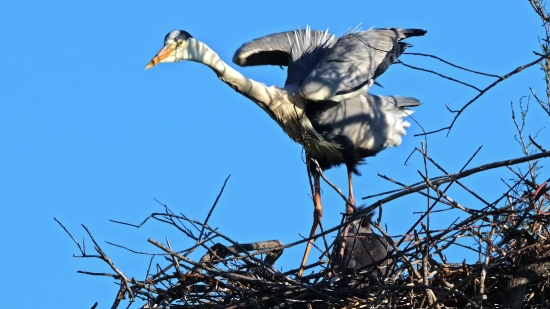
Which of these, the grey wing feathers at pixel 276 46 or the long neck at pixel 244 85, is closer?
the long neck at pixel 244 85

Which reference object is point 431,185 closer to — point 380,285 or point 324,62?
point 380,285

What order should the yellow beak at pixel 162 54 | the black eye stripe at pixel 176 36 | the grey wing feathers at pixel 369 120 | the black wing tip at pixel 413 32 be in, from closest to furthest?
the yellow beak at pixel 162 54
the black eye stripe at pixel 176 36
the grey wing feathers at pixel 369 120
the black wing tip at pixel 413 32

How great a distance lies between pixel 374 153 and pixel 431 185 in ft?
12.7

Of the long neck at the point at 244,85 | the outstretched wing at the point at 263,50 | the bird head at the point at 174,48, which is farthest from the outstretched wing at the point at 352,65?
the bird head at the point at 174,48

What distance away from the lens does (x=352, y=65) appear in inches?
304

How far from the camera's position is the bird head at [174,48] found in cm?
741

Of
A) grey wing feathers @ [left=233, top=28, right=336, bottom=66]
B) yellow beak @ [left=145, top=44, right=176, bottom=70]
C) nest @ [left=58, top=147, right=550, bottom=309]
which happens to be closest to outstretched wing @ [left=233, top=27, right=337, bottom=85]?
grey wing feathers @ [left=233, top=28, right=336, bottom=66]

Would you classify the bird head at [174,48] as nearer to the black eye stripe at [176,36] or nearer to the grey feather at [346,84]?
the black eye stripe at [176,36]

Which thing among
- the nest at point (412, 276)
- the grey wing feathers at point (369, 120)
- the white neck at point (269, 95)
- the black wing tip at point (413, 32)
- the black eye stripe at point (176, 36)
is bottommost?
the nest at point (412, 276)

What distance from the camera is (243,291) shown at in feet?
16.9

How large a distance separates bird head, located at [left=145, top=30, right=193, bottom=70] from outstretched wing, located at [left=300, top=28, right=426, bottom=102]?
0.90m

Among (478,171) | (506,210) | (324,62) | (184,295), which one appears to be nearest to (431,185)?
(478,171)

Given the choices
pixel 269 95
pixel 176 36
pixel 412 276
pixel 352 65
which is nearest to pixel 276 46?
pixel 269 95

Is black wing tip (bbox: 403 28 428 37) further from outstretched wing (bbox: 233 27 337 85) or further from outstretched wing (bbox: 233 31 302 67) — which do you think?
outstretched wing (bbox: 233 31 302 67)
